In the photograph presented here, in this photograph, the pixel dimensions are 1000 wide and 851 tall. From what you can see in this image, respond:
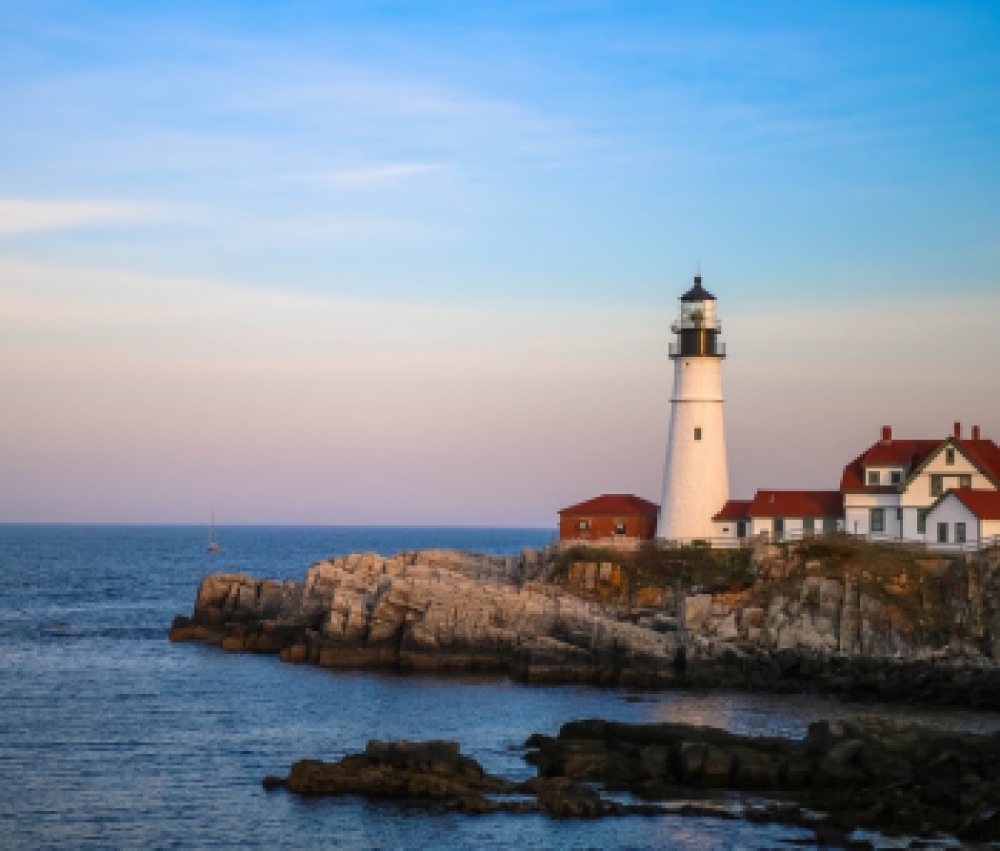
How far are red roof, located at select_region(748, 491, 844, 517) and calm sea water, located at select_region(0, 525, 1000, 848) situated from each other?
552 inches

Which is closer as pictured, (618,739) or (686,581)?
(618,739)

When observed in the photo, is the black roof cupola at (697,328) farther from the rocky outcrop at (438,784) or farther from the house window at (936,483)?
the rocky outcrop at (438,784)

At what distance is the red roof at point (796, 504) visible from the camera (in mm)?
56094

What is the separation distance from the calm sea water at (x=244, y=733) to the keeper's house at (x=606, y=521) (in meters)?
14.9

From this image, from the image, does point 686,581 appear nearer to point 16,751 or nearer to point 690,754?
point 690,754

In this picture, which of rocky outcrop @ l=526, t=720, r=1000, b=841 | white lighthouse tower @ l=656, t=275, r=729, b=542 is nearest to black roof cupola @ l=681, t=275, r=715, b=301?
white lighthouse tower @ l=656, t=275, r=729, b=542

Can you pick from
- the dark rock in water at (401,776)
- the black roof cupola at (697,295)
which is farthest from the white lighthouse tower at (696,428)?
the dark rock in water at (401,776)

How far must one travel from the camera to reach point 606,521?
2378 inches

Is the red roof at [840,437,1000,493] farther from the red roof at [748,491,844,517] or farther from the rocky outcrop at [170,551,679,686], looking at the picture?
the rocky outcrop at [170,551,679,686]

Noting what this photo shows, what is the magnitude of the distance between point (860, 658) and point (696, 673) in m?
5.03

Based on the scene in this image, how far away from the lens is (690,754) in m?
31.2

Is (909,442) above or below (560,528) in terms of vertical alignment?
above

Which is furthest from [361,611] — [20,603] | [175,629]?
[20,603]

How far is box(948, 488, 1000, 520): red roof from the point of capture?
5097cm
